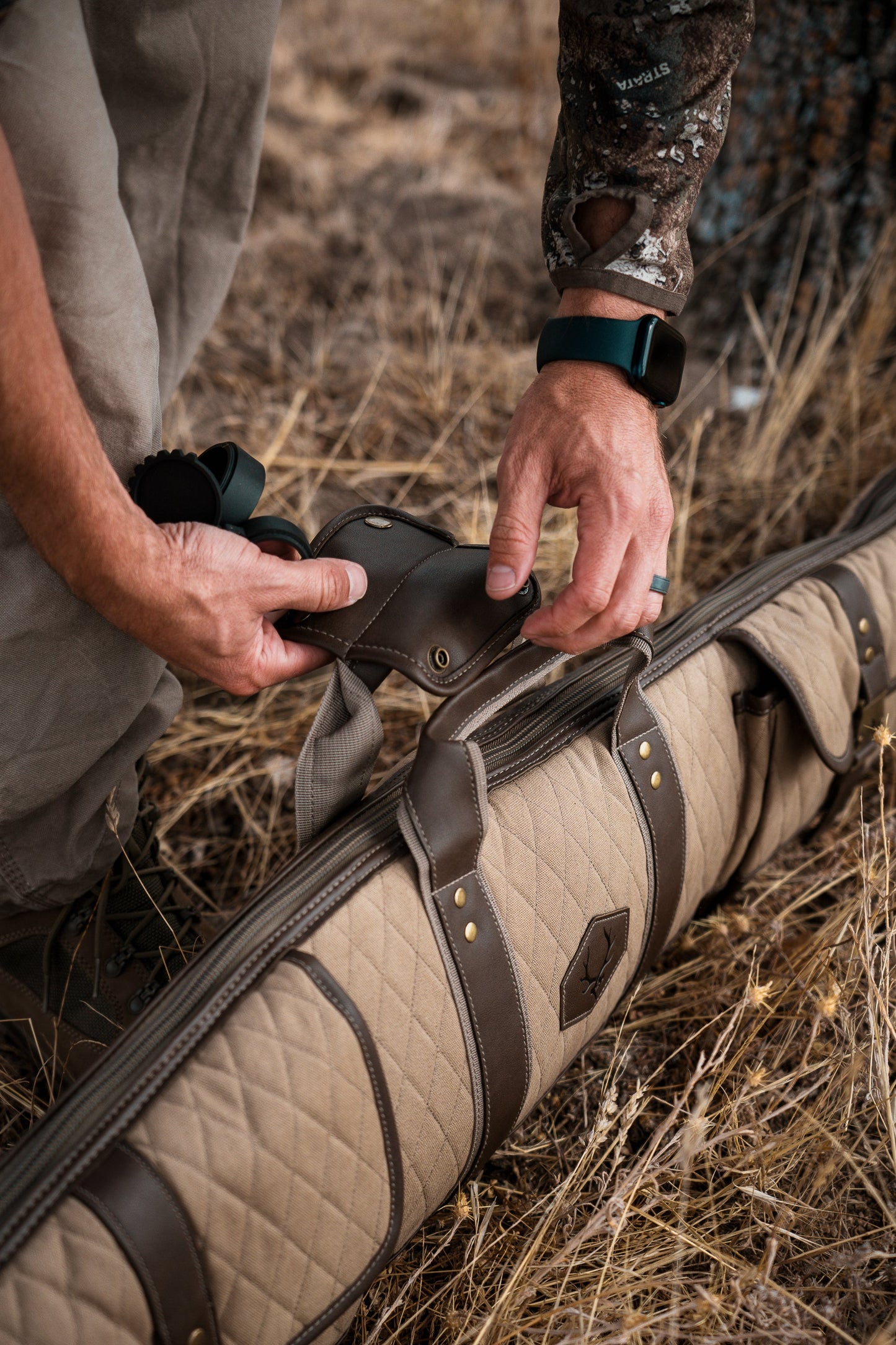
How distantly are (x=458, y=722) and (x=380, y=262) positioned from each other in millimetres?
2297

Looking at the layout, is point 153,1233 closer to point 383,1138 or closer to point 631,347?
point 383,1138

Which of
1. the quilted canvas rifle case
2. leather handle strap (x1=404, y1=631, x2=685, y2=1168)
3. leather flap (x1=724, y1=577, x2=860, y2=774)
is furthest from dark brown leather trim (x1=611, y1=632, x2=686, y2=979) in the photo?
leather flap (x1=724, y1=577, x2=860, y2=774)

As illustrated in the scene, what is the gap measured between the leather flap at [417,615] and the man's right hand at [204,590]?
3cm

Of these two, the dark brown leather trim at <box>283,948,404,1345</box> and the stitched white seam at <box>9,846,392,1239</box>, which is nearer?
the stitched white seam at <box>9,846,392,1239</box>

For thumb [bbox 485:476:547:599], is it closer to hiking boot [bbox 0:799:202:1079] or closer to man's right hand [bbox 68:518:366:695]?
man's right hand [bbox 68:518:366:695]

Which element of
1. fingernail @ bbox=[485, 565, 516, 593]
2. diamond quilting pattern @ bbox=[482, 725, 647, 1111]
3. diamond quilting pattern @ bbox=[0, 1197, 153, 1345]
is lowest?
diamond quilting pattern @ bbox=[0, 1197, 153, 1345]

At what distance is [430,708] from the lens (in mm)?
1719

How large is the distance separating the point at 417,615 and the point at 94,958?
705mm

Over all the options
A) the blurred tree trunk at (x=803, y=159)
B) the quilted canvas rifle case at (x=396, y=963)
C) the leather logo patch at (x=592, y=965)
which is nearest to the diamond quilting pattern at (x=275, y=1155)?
the quilted canvas rifle case at (x=396, y=963)

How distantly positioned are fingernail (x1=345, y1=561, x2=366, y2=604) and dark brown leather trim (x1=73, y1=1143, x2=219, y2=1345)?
0.59m

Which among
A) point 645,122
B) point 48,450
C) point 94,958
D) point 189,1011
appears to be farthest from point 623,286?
point 94,958

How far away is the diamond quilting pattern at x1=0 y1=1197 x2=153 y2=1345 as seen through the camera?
28.0 inches

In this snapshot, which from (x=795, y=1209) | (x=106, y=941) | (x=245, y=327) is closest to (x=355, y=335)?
(x=245, y=327)

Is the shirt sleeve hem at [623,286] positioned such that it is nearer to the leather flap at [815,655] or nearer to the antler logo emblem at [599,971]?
the leather flap at [815,655]
